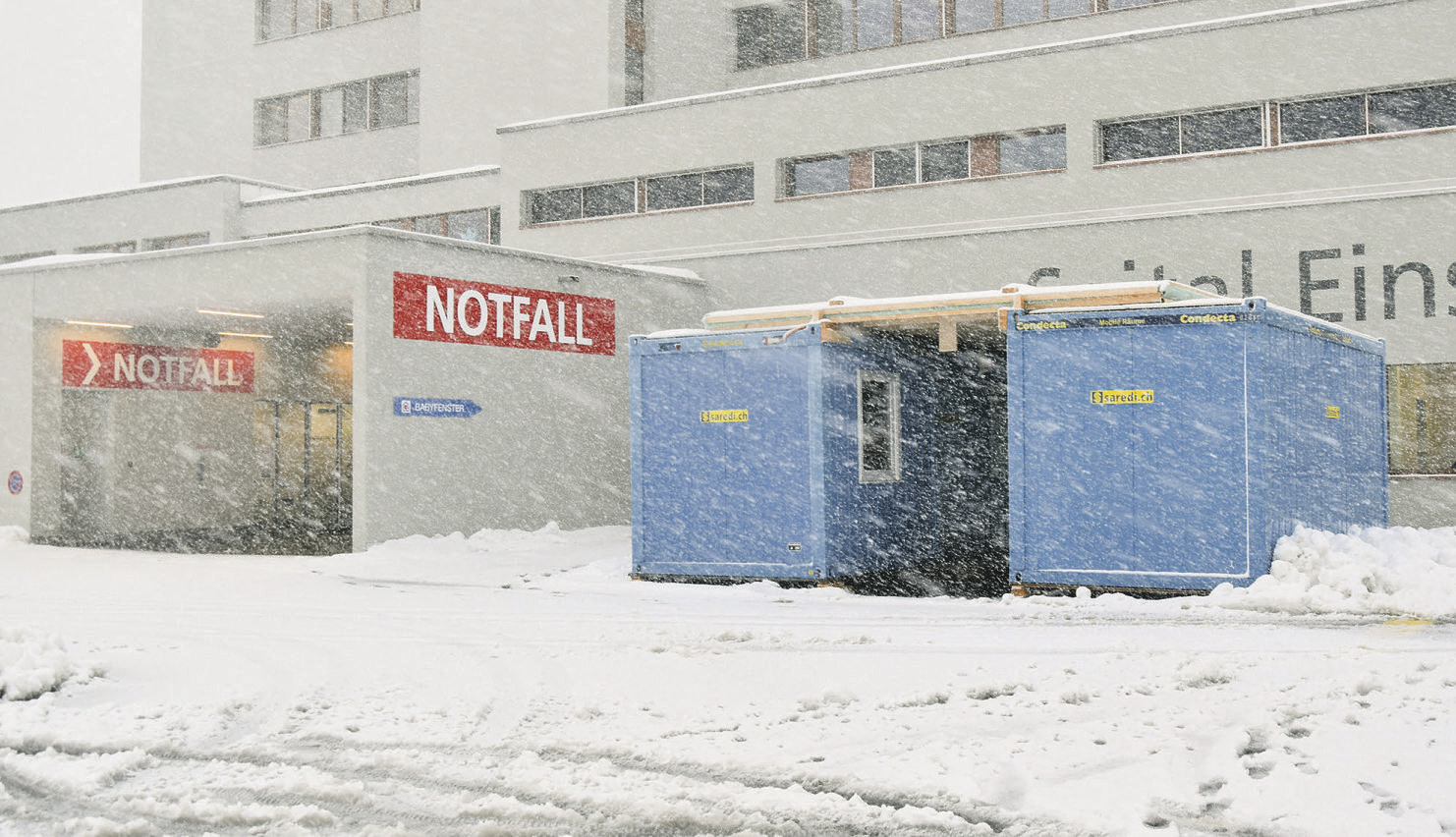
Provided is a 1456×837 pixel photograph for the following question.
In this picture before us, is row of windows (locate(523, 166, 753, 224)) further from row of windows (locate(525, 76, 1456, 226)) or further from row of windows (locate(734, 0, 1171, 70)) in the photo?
row of windows (locate(734, 0, 1171, 70))

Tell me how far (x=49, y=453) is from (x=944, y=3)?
19.3 meters

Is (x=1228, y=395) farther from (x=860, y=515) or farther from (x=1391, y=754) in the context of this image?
(x=1391, y=754)

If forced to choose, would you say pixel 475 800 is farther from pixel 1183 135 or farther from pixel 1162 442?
pixel 1183 135

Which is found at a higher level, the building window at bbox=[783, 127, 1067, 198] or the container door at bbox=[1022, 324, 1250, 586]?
the building window at bbox=[783, 127, 1067, 198]

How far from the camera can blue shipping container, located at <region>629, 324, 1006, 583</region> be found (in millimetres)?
13672

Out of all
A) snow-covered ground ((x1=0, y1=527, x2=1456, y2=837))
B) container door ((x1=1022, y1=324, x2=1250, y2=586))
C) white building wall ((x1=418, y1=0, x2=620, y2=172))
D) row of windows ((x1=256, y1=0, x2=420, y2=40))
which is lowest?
snow-covered ground ((x1=0, y1=527, x2=1456, y2=837))

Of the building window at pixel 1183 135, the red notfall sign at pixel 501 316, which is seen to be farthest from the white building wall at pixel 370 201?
the building window at pixel 1183 135

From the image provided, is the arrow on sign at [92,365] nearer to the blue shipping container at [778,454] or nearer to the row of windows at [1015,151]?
the row of windows at [1015,151]

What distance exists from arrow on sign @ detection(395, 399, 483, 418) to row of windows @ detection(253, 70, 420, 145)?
19467 millimetres

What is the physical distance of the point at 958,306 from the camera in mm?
13422

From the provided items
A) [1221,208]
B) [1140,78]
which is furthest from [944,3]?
[1221,208]

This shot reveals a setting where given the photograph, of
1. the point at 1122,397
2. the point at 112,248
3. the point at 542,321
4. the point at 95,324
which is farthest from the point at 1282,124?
the point at 112,248

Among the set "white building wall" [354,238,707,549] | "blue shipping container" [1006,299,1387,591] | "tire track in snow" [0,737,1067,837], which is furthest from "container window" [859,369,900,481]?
"tire track in snow" [0,737,1067,837]

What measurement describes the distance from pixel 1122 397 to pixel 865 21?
757 inches
